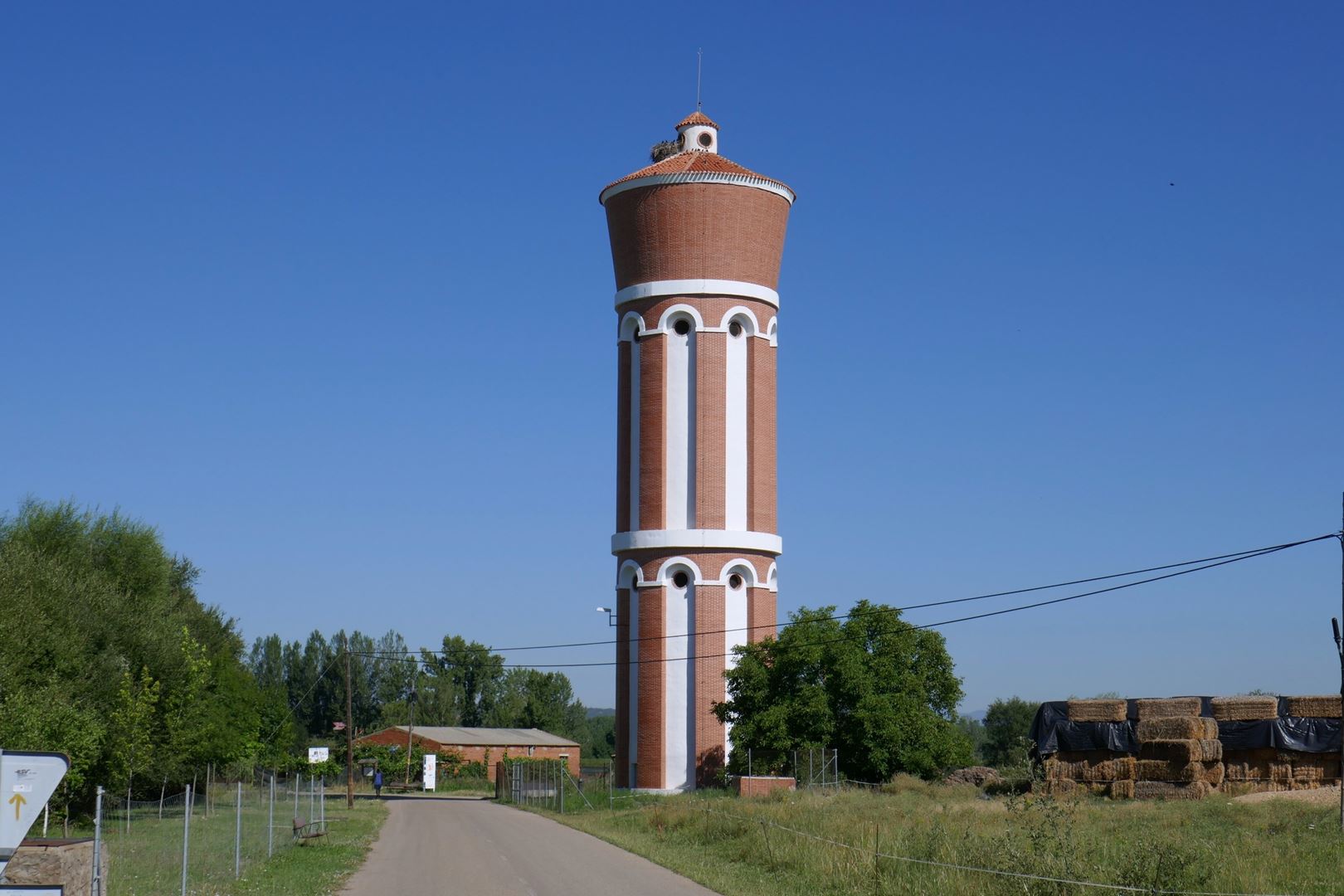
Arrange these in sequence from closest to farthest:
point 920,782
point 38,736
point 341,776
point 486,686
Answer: point 38,736, point 920,782, point 341,776, point 486,686

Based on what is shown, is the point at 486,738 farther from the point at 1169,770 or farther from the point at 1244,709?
the point at 1244,709

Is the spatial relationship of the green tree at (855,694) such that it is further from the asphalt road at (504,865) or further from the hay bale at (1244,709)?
the hay bale at (1244,709)

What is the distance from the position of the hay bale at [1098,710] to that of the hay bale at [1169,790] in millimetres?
2693

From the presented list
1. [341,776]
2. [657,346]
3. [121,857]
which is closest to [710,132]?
[657,346]

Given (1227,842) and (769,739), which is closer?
(1227,842)

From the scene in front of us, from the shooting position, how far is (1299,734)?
35.2m

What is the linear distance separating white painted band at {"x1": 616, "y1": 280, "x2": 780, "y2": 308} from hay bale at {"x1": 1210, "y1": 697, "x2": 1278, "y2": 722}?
2154cm

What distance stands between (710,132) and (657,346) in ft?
32.5

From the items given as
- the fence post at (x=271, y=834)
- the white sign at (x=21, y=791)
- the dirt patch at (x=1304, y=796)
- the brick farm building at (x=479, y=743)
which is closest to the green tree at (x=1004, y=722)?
the brick farm building at (x=479, y=743)

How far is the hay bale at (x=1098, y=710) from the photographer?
38.2 metres

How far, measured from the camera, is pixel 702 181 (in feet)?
163

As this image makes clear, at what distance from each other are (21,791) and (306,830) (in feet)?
86.3

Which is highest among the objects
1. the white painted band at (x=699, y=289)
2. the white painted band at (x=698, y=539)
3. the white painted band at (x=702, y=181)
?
the white painted band at (x=702, y=181)

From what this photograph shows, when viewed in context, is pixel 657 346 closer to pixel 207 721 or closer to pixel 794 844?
pixel 207 721
